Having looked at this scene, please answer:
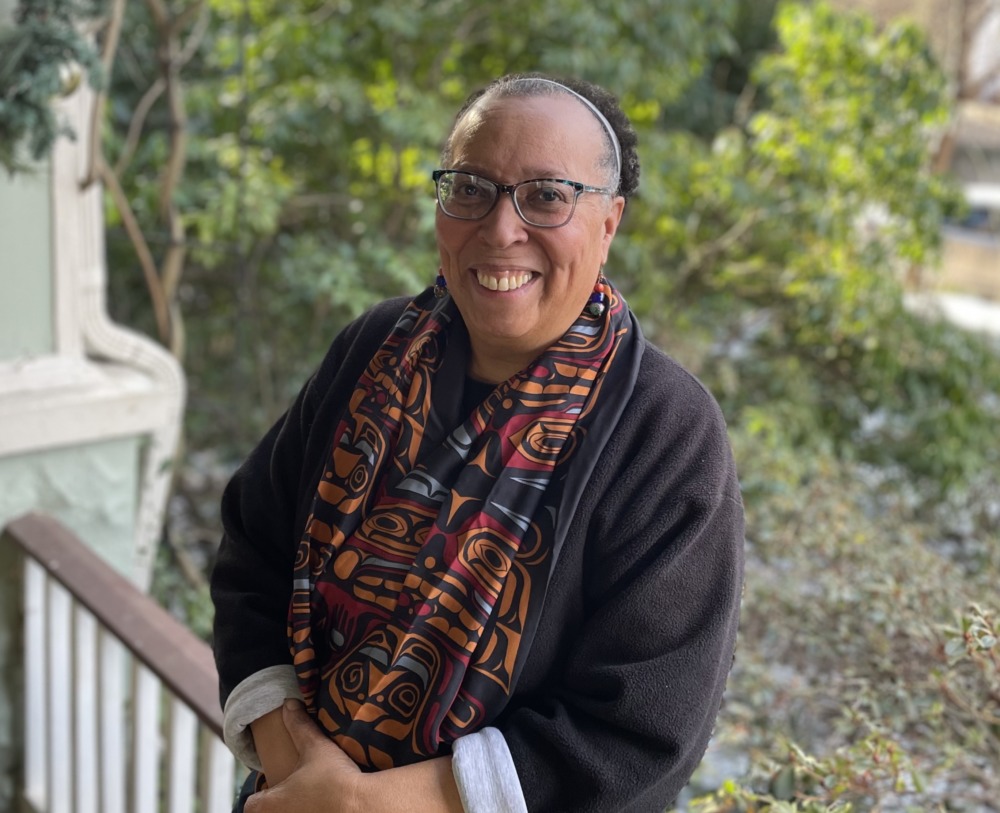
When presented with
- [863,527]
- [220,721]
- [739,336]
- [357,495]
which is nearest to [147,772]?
[220,721]

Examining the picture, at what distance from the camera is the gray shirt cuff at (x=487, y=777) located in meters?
0.94

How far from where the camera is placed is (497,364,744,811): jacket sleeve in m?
0.92

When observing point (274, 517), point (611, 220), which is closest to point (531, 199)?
point (611, 220)

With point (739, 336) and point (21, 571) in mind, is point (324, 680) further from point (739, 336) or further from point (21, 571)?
point (739, 336)

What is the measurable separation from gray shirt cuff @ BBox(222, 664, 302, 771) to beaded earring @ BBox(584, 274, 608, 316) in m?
0.53

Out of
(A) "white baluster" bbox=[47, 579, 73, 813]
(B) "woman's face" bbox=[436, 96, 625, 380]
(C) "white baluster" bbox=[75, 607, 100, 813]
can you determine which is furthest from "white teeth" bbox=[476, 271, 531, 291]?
(A) "white baluster" bbox=[47, 579, 73, 813]

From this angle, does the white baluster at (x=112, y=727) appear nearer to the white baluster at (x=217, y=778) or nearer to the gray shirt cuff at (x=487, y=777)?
the white baluster at (x=217, y=778)

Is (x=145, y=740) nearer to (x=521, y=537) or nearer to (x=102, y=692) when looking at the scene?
(x=102, y=692)

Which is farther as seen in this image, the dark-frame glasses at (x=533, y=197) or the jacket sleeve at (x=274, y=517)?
the jacket sleeve at (x=274, y=517)

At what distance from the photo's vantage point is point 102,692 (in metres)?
1.95

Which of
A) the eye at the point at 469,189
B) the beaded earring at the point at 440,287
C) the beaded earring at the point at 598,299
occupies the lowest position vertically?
the beaded earring at the point at 440,287

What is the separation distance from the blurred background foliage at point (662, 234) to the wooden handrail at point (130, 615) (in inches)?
35.8

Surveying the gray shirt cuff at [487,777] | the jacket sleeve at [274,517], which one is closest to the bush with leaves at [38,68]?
the jacket sleeve at [274,517]

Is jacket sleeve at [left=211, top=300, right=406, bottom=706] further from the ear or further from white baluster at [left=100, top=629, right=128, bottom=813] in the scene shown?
white baluster at [left=100, top=629, right=128, bottom=813]
